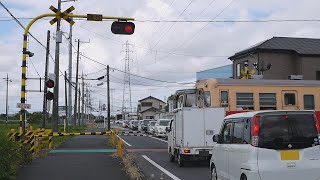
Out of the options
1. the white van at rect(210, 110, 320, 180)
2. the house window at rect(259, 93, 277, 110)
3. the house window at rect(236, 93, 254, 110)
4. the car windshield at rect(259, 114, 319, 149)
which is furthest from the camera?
the house window at rect(259, 93, 277, 110)

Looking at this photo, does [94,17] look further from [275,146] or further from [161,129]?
[161,129]

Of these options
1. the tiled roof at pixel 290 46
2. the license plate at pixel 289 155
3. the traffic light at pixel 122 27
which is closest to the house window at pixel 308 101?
the traffic light at pixel 122 27

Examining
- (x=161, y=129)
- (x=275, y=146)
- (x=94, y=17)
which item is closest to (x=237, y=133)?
(x=275, y=146)

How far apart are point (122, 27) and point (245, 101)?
6.51 m

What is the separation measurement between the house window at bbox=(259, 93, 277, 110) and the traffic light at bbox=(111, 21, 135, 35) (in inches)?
266

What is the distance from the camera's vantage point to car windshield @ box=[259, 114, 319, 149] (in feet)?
25.8

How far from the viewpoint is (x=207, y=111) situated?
17234 mm

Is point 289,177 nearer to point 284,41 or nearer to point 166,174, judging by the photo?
point 166,174

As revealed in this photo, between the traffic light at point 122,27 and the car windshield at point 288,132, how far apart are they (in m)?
8.15

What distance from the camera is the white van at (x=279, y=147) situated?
7758 millimetres

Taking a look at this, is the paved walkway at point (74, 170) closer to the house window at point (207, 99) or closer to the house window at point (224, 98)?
the house window at point (207, 99)

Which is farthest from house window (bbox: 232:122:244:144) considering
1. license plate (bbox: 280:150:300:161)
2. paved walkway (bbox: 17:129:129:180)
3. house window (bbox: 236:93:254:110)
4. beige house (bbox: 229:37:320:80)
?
beige house (bbox: 229:37:320:80)

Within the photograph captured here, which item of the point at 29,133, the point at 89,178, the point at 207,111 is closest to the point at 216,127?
the point at 207,111

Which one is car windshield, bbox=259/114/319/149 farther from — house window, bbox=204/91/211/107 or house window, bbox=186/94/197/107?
house window, bbox=186/94/197/107
